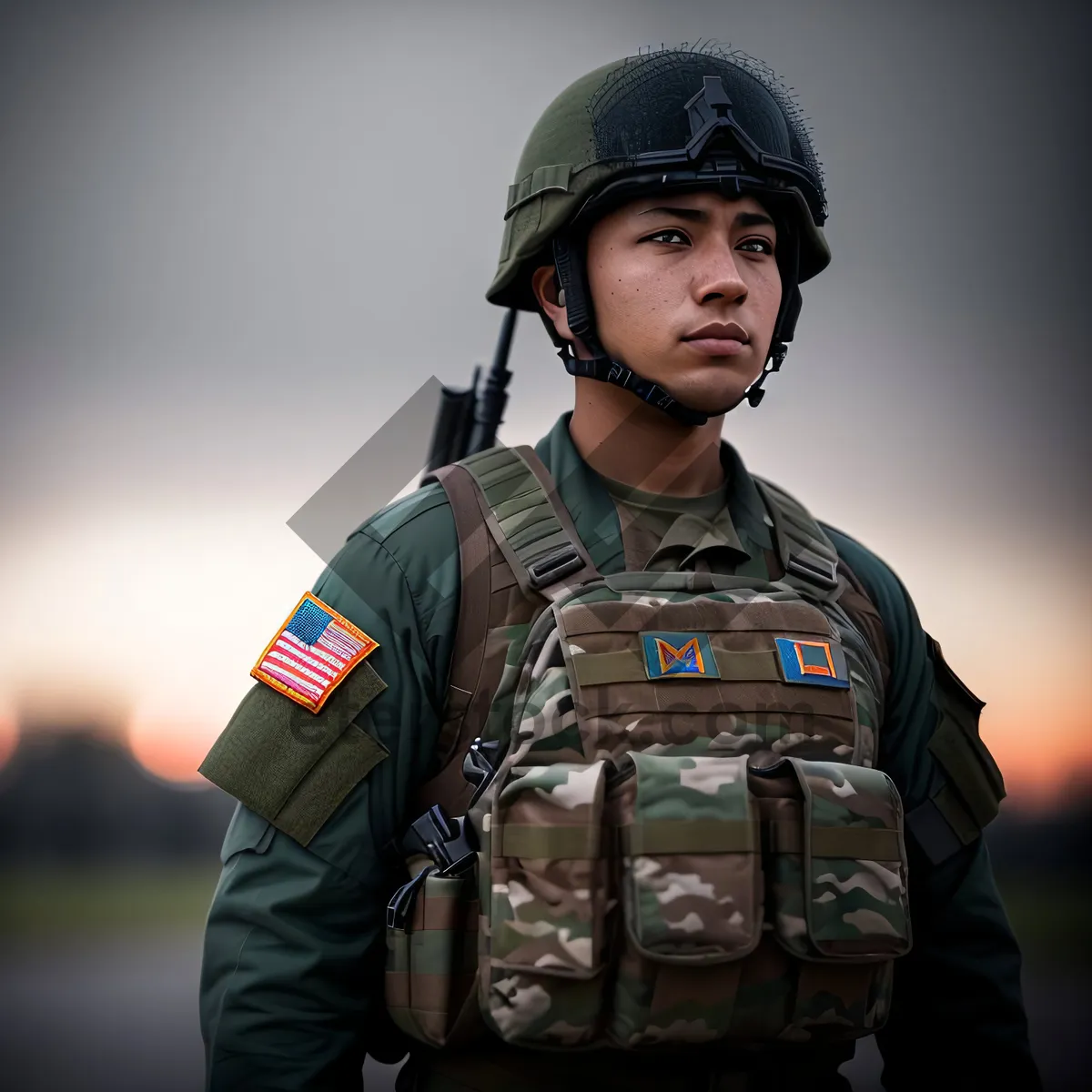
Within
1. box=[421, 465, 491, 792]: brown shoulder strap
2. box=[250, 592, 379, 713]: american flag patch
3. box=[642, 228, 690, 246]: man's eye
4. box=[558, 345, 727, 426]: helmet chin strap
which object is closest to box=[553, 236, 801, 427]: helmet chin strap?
box=[558, 345, 727, 426]: helmet chin strap

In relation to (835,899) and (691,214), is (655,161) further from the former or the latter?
(835,899)

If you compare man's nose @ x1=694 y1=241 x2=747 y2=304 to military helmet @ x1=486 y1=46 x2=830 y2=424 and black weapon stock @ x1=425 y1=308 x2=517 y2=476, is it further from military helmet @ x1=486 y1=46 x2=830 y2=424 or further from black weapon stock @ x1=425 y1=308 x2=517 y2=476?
black weapon stock @ x1=425 y1=308 x2=517 y2=476

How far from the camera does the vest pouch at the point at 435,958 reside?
1674 millimetres

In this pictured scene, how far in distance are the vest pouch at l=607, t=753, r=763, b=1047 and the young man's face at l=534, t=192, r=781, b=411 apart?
0.68 m

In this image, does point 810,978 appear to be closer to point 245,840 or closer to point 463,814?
point 463,814

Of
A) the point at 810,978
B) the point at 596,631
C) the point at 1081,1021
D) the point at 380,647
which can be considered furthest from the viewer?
the point at 1081,1021

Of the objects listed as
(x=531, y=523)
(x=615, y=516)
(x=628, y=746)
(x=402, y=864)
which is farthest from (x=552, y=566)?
(x=402, y=864)

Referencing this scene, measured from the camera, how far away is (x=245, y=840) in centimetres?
177

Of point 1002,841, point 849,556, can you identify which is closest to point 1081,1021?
point 1002,841

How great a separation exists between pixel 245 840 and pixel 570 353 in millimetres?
996

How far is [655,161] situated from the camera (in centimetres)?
187

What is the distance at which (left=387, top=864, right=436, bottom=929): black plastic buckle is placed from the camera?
5.63 feet

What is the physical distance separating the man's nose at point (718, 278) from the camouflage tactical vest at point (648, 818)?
0.42 m

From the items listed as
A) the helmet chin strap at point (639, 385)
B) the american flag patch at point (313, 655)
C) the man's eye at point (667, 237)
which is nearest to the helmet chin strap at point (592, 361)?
the helmet chin strap at point (639, 385)
